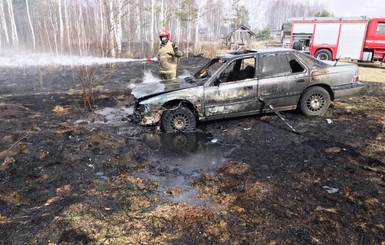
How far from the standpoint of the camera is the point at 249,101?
6.18 m

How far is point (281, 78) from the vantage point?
6.25m

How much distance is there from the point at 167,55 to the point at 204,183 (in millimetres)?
4252

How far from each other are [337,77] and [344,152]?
8.00 feet

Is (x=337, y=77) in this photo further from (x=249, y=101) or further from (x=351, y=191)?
(x=351, y=191)

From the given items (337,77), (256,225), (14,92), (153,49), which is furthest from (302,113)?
(153,49)

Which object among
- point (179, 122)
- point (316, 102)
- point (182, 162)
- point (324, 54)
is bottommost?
point (182, 162)

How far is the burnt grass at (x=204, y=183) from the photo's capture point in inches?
119

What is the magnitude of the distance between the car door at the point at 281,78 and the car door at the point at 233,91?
192 millimetres

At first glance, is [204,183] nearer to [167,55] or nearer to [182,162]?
[182,162]

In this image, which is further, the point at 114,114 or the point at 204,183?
the point at 114,114

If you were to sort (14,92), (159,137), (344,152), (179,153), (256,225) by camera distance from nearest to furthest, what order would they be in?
(256,225) < (344,152) < (179,153) < (159,137) < (14,92)

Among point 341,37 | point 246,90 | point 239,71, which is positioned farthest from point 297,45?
point 246,90

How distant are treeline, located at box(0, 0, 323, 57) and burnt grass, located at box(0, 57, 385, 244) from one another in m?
6.20

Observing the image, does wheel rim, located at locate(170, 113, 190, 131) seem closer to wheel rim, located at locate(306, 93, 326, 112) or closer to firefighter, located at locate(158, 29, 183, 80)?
firefighter, located at locate(158, 29, 183, 80)
